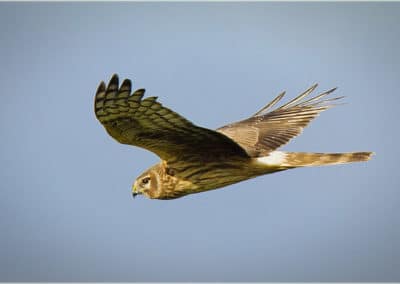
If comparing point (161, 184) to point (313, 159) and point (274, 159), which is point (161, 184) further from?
point (313, 159)

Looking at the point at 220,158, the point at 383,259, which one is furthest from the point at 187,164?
the point at 383,259

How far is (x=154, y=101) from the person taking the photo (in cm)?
600

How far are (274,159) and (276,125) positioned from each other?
1.16 meters

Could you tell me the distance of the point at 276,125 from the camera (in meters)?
8.27

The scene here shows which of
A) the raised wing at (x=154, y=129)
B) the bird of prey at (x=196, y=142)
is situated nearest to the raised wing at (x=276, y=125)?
the bird of prey at (x=196, y=142)

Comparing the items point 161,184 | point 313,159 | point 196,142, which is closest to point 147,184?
point 161,184

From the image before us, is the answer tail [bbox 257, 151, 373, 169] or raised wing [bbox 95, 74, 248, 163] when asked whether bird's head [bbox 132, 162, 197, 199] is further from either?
tail [bbox 257, 151, 373, 169]

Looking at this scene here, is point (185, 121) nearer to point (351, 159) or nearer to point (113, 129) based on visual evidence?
point (113, 129)

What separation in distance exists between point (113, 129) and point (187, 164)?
943 millimetres

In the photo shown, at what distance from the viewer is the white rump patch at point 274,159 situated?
7062 millimetres

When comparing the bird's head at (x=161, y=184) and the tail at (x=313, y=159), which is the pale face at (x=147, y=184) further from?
the tail at (x=313, y=159)

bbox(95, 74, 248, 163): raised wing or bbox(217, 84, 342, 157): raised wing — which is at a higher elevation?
bbox(217, 84, 342, 157): raised wing

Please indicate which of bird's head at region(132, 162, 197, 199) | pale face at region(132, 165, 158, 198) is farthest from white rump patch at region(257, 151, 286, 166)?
pale face at region(132, 165, 158, 198)

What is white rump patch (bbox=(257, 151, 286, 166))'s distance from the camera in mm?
7062
